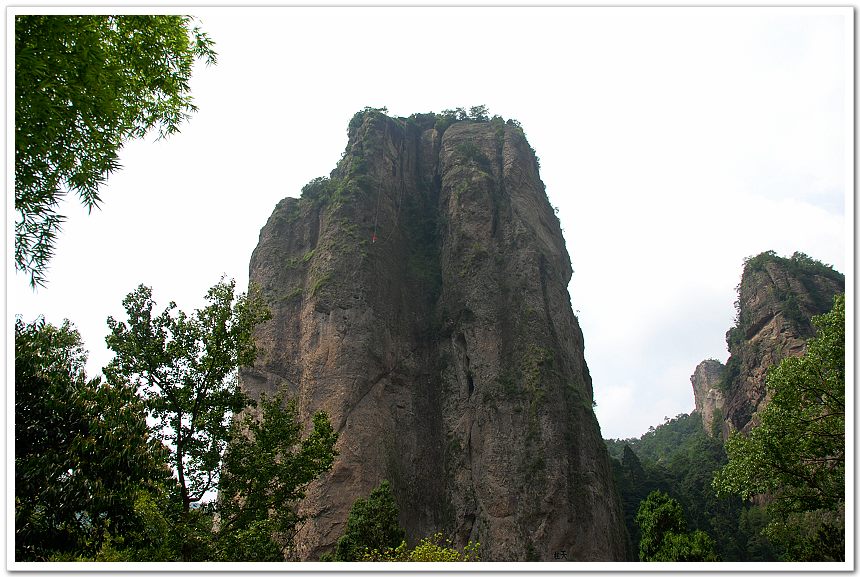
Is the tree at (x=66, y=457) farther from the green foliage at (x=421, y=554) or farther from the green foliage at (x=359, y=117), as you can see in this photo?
the green foliage at (x=359, y=117)

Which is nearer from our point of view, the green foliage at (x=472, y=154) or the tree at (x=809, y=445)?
the tree at (x=809, y=445)

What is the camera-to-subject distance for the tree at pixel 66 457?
8906mm

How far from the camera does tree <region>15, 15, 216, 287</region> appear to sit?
7938 mm

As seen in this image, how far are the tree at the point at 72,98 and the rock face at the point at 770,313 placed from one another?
4478cm

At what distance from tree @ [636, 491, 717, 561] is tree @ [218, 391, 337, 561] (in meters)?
17.8

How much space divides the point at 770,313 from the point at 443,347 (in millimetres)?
27221

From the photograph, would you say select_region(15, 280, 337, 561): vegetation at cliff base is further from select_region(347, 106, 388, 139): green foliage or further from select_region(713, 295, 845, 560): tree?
select_region(347, 106, 388, 139): green foliage

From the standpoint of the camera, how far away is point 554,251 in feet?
140

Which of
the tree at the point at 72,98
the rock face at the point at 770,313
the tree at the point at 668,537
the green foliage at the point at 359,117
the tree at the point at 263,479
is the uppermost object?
the green foliage at the point at 359,117

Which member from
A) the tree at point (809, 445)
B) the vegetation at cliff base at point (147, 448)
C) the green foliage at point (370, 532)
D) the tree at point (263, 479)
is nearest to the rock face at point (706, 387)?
the tree at point (809, 445)

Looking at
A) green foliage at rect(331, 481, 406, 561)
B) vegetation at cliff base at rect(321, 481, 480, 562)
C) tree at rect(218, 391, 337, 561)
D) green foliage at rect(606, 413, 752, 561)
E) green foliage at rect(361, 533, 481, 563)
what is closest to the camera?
tree at rect(218, 391, 337, 561)

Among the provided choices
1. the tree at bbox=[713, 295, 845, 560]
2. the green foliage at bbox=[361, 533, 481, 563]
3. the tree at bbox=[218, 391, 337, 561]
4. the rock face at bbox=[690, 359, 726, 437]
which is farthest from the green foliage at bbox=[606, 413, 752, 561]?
the tree at bbox=[218, 391, 337, 561]

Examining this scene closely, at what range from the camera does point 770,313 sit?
46.3 m

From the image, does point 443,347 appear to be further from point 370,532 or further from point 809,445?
point 809,445
